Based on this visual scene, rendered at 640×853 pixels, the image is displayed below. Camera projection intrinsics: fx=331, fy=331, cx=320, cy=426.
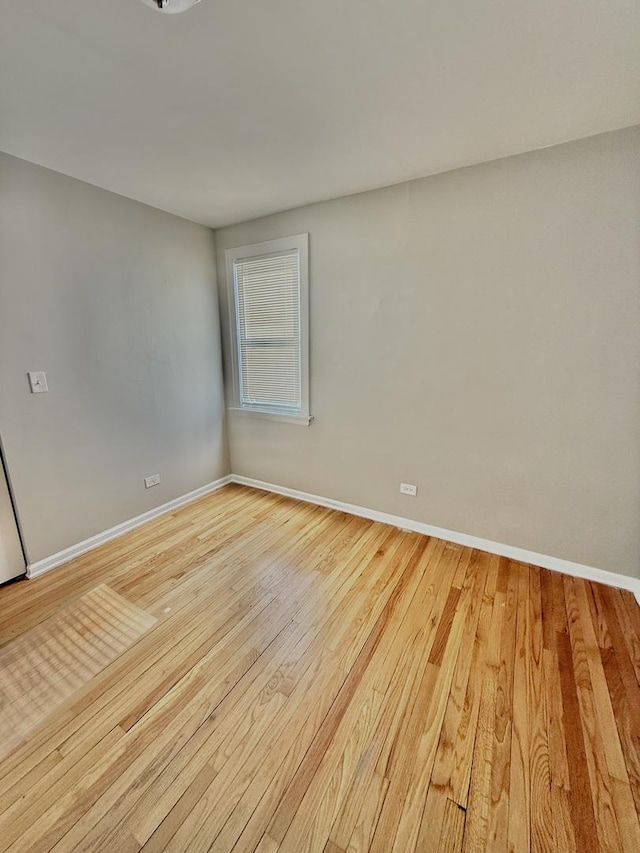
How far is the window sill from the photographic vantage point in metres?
3.00

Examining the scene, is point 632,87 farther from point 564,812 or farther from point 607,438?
point 564,812

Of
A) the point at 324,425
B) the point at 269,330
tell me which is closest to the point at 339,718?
the point at 324,425

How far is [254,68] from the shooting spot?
1.32 meters

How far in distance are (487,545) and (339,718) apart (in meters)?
1.57

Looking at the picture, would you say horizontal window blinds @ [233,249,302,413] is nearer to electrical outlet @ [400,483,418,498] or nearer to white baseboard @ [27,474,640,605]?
white baseboard @ [27,474,640,605]

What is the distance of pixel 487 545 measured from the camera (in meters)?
2.36

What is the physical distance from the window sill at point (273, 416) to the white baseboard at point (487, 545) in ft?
2.25

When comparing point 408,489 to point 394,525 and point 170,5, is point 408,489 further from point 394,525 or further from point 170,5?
point 170,5

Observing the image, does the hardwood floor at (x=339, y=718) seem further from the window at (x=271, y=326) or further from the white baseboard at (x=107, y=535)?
the window at (x=271, y=326)

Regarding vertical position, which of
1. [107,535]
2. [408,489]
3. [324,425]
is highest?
[324,425]

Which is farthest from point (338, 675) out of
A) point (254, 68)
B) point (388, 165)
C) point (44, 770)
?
point (388, 165)

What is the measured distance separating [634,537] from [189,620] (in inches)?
101

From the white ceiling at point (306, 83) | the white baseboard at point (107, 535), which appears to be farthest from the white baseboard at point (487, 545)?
the white ceiling at point (306, 83)

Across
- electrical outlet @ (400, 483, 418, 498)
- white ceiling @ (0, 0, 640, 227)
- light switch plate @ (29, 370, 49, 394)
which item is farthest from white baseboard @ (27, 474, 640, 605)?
white ceiling @ (0, 0, 640, 227)
